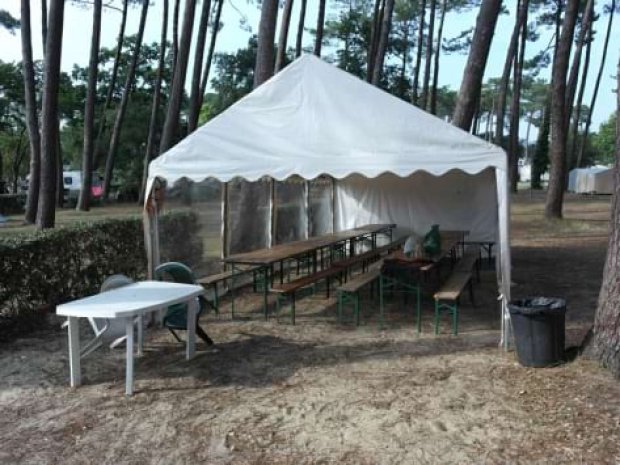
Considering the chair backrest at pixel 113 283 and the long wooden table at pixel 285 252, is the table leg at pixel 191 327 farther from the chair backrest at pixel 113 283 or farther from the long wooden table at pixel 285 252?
the long wooden table at pixel 285 252

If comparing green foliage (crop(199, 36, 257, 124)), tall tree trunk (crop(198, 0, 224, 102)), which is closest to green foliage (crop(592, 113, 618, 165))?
green foliage (crop(199, 36, 257, 124))

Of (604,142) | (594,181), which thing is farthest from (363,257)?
(604,142)

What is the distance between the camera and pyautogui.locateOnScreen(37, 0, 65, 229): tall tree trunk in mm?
9125

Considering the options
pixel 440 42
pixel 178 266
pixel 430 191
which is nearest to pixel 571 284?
pixel 430 191

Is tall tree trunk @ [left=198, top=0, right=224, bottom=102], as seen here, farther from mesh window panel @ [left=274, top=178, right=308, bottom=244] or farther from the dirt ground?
the dirt ground

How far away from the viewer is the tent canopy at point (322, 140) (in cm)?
556

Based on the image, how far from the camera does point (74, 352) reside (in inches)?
174

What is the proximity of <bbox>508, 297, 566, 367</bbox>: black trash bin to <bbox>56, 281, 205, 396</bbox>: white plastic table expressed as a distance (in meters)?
2.65

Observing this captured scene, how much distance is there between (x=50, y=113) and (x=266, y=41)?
4011 mm

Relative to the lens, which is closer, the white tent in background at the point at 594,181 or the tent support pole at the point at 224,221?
the tent support pole at the point at 224,221

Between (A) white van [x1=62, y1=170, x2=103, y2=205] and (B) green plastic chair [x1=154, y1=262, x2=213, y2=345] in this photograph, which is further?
(A) white van [x1=62, y1=170, x2=103, y2=205]

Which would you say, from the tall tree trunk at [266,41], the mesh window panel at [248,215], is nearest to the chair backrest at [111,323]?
the mesh window panel at [248,215]

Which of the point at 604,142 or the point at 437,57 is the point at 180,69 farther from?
the point at 604,142

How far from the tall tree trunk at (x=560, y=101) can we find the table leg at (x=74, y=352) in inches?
607
